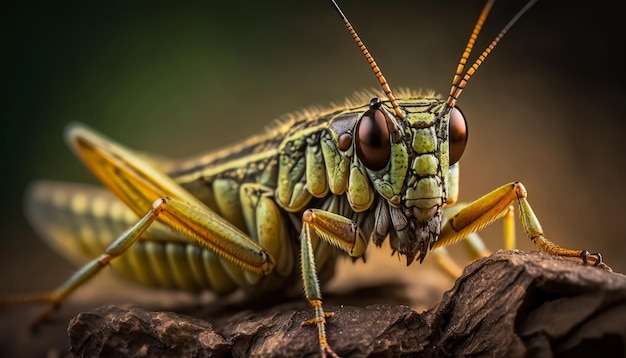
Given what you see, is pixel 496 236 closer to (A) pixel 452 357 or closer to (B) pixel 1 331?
(A) pixel 452 357

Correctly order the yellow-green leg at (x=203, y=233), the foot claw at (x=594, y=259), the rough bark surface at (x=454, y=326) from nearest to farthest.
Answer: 1. the rough bark surface at (x=454, y=326)
2. the foot claw at (x=594, y=259)
3. the yellow-green leg at (x=203, y=233)

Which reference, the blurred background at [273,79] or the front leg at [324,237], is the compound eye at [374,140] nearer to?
the front leg at [324,237]

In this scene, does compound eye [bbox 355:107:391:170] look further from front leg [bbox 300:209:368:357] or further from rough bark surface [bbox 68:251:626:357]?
rough bark surface [bbox 68:251:626:357]

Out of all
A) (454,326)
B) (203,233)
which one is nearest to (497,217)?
(454,326)

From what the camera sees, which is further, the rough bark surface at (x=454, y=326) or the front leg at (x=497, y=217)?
the front leg at (x=497, y=217)

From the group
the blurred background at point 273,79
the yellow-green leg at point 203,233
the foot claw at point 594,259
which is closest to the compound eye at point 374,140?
the yellow-green leg at point 203,233

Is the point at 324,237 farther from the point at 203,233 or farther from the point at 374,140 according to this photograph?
the point at 203,233
